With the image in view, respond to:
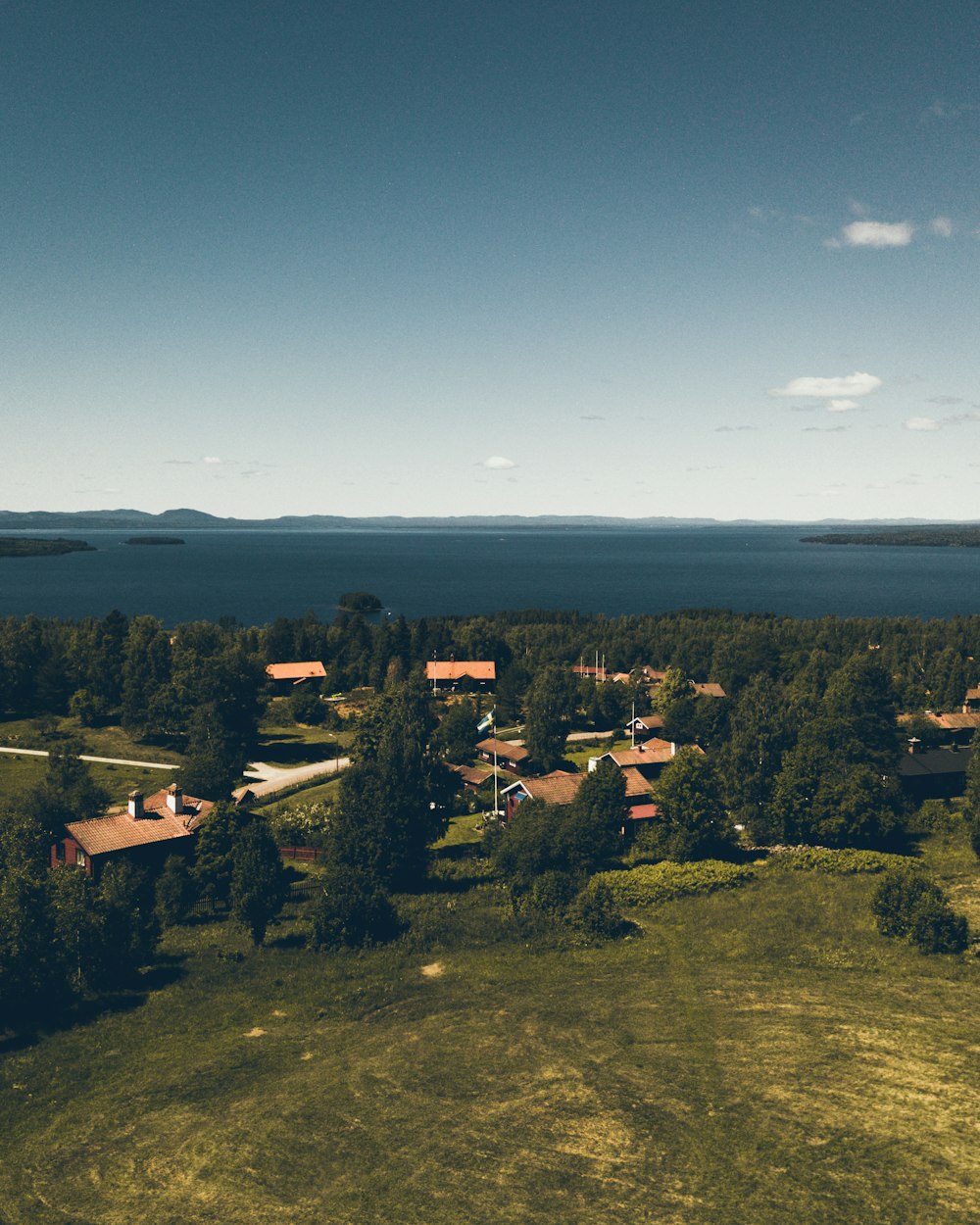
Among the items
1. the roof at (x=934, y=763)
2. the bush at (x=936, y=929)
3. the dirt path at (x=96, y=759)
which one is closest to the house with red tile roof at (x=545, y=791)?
the bush at (x=936, y=929)

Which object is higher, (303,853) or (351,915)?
(351,915)

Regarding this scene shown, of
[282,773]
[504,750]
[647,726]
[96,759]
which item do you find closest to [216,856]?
[282,773]

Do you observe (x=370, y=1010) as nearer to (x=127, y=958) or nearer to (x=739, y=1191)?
(x=127, y=958)

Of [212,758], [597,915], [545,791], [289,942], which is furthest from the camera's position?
[212,758]

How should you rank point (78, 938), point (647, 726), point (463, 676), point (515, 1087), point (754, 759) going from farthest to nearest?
point (463, 676) < point (647, 726) < point (754, 759) < point (78, 938) < point (515, 1087)

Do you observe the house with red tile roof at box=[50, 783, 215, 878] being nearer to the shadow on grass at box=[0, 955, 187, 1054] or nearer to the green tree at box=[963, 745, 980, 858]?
the shadow on grass at box=[0, 955, 187, 1054]

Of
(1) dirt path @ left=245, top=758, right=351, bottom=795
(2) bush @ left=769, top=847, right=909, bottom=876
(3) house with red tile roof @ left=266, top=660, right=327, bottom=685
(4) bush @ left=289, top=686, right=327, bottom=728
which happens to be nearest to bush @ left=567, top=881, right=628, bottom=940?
(2) bush @ left=769, top=847, right=909, bottom=876

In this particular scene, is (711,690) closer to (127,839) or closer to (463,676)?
(463,676)
